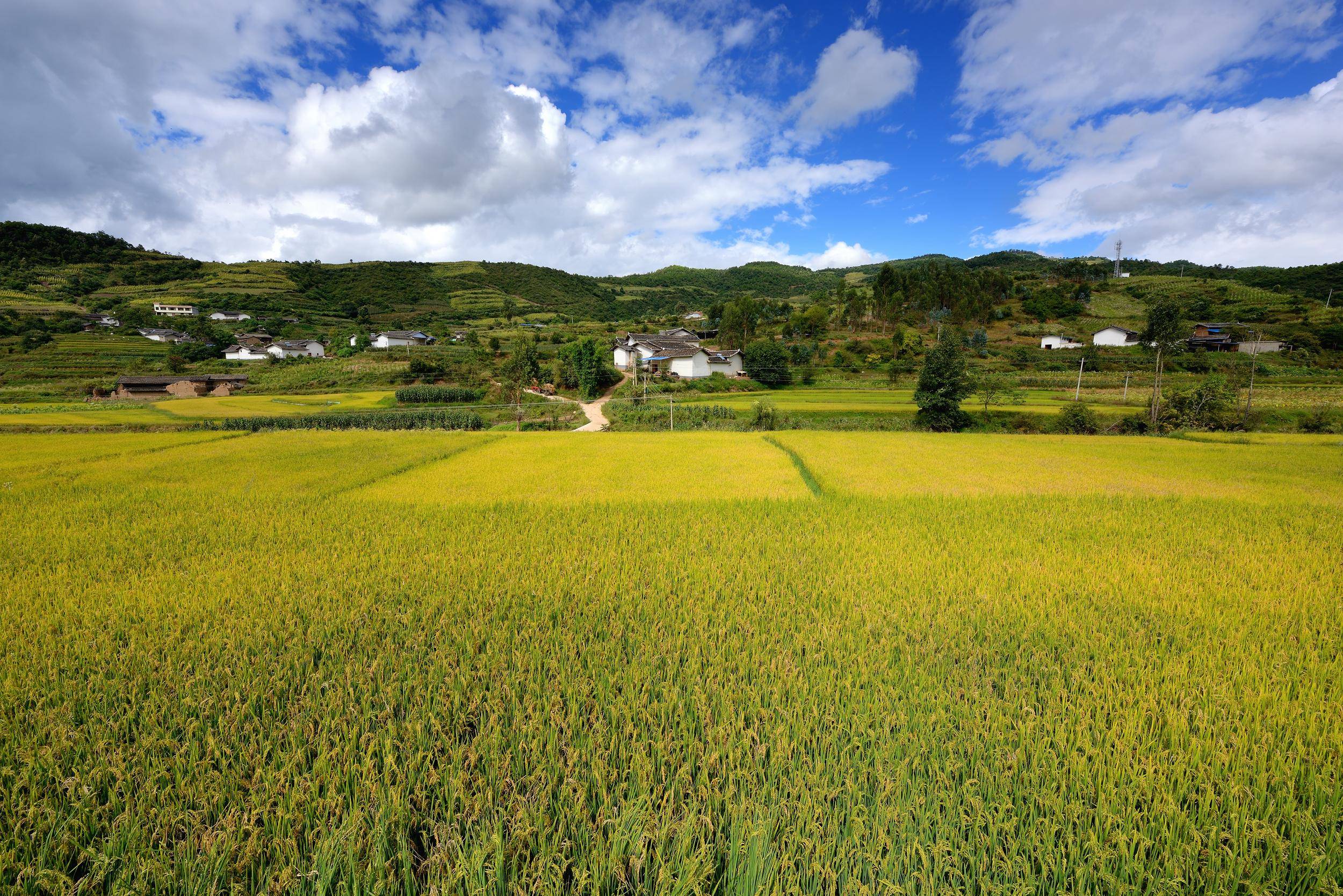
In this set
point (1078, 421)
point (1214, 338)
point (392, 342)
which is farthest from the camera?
point (392, 342)

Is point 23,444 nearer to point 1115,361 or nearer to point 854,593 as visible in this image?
point 854,593

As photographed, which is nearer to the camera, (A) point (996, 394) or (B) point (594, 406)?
(A) point (996, 394)

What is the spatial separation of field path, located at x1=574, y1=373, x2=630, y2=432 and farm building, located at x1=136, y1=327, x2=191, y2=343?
201ft

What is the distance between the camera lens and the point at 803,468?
1605 centimetres

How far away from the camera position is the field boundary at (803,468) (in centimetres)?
1287

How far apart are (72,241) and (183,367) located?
111 metres

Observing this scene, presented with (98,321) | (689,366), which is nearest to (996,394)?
(689,366)

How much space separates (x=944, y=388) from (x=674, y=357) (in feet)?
97.8

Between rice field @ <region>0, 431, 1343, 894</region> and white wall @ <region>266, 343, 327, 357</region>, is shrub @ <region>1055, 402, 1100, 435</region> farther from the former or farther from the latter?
white wall @ <region>266, 343, 327, 357</region>

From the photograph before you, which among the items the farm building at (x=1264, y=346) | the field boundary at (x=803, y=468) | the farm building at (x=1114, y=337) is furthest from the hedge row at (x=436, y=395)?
the farm building at (x=1264, y=346)

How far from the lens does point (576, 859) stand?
2520 mm

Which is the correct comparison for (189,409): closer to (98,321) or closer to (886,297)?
(98,321)

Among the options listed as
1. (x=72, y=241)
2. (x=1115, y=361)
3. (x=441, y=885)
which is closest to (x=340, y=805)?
(x=441, y=885)

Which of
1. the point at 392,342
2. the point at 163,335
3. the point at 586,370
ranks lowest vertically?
the point at 586,370
